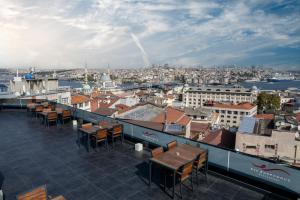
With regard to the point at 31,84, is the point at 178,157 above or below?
below

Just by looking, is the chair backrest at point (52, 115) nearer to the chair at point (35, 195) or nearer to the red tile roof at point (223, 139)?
the chair at point (35, 195)

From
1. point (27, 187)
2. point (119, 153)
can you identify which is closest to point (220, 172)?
point (119, 153)

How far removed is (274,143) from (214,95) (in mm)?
72174

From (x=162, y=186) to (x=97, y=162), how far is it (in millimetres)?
2088

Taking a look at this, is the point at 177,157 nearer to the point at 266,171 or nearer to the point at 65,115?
the point at 266,171

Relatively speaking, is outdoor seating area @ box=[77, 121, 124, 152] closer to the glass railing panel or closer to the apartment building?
the glass railing panel

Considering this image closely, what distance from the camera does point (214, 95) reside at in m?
90.9

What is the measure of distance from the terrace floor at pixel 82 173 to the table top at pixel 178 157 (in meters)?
0.62

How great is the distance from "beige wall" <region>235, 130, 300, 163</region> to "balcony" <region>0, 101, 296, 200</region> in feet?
57.0

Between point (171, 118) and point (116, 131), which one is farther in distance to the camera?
point (171, 118)

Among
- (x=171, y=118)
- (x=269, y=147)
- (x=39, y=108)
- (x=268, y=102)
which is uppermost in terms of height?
(x=39, y=108)

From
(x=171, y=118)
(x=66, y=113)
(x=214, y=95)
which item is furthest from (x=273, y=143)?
(x=214, y=95)

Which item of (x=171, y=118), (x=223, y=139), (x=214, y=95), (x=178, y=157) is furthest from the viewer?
(x=214, y=95)

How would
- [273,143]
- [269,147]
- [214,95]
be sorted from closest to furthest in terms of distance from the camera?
[273,143], [269,147], [214,95]
